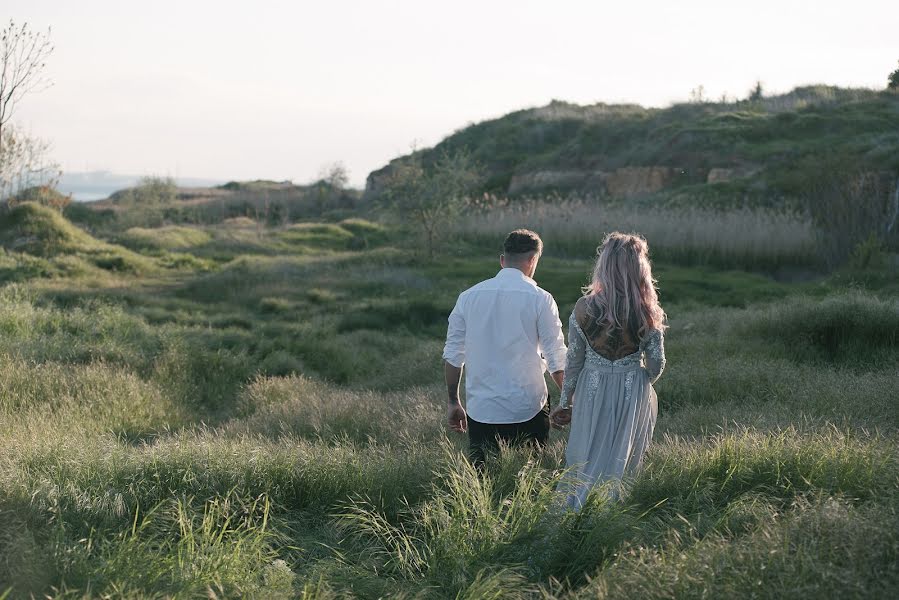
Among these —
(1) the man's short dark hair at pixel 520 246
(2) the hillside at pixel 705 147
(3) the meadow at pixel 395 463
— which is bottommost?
(3) the meadow at pixel 395 463

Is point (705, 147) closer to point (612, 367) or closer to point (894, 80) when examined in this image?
point (894, 80)

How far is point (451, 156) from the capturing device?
5831 centimetres

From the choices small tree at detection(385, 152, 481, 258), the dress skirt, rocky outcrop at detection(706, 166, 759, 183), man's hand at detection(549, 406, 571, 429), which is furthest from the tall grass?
man's hand at detection(549, 406, 571, 429)

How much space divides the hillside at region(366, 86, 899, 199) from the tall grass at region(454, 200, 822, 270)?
Answer: 1847mm

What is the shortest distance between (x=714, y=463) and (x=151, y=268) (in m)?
20.3

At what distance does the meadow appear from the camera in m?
3.78

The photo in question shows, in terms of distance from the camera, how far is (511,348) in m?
5.25

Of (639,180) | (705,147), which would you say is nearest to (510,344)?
(639,180)

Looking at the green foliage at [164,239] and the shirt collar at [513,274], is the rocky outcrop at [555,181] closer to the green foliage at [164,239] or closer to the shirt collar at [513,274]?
the green foliage at [164,239]

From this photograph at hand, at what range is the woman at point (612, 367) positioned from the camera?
16.1ft

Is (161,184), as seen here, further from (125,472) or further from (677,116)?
(125,472)

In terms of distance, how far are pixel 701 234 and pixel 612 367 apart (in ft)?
56.4

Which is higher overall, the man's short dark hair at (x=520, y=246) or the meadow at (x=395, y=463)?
the man's short dark hair at (x=520, y=246)

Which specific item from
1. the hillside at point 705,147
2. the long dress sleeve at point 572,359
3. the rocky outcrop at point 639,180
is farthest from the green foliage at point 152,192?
the long dress sleeve at point 572,359
